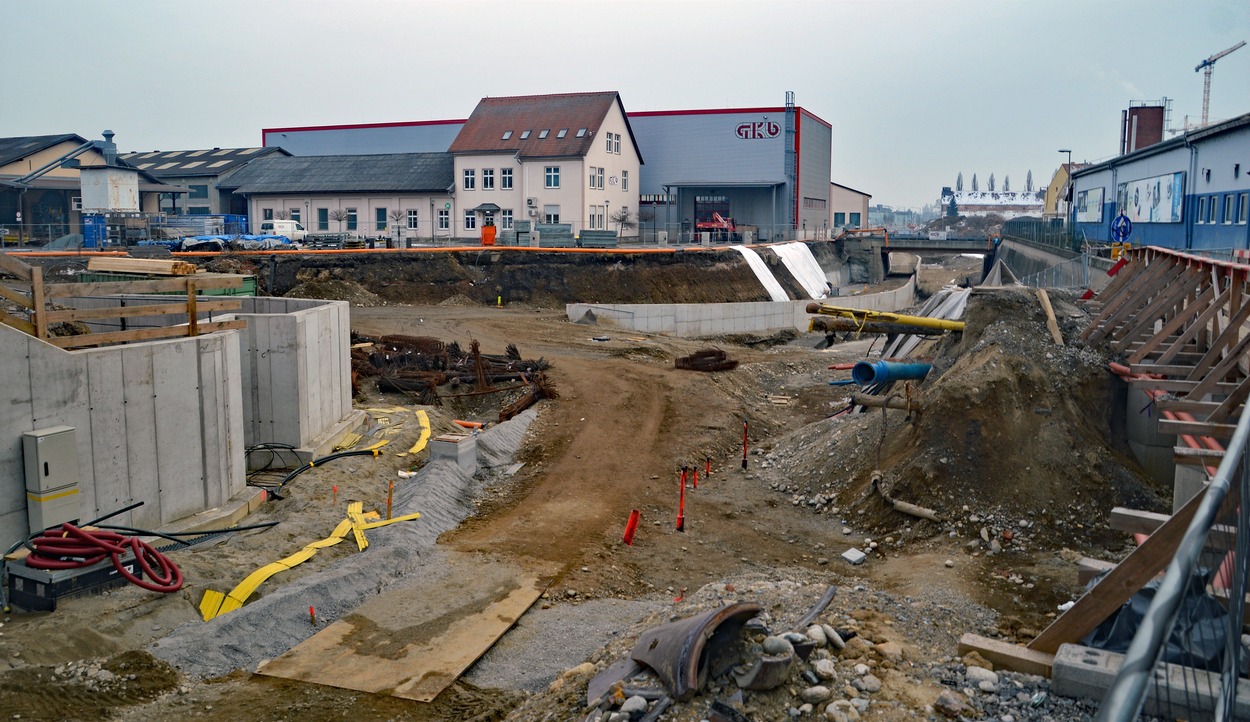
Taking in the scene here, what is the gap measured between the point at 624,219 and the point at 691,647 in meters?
58.7

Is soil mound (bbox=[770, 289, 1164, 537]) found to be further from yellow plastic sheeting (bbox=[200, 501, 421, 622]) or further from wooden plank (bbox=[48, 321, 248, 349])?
wooden plank (bbox=[48, 321, 248, 349])

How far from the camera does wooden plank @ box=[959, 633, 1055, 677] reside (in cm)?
764

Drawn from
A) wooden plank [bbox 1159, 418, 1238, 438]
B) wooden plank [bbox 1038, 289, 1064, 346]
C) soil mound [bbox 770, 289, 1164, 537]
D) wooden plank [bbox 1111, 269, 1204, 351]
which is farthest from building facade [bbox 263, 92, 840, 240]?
wooden plank [bbox 1159, 418, 1238, 438]

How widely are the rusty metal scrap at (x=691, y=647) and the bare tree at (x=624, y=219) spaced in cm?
5546

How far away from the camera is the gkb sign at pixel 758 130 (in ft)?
225

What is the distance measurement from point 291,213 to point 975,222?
5573 inches

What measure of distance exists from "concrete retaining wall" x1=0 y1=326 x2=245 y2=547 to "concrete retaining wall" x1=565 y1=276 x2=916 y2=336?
26099 millimetres

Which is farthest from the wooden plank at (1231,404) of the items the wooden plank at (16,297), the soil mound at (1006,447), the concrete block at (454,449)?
the wooden plank at (16,297)

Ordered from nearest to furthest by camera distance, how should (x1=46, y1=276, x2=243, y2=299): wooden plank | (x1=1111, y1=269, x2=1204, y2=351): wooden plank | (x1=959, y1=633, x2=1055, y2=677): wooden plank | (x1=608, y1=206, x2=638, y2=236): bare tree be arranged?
(x1=959, y1=633, x2=1055, y2=677): wooden plank < (x1=46, y1=276, x2=243, y2=299): wooden plank < (x1=1111, y1=269, x2=1204, y2=351): wooden plank < (x1=608, y1=206, x2=638, y2=236): bare tree

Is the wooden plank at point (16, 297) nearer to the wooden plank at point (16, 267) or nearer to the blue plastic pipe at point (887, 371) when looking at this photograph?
the wooden plank at point (16, 267)

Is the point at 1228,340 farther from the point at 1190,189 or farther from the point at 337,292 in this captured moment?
the point at 337,292

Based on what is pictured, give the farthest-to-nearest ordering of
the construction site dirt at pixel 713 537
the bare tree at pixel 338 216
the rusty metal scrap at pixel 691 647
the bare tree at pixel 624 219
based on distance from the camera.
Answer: the bare tree at pixel 624 219
the bare tree at pixel 338 216
the construction site dirt at pixel 713 537
the rusty metal scrap at pixel 691 647

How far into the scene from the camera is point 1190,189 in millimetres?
36375

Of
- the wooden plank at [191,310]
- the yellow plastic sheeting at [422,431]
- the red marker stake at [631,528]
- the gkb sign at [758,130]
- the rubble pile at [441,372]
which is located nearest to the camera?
the wooden plank at [191,310]
